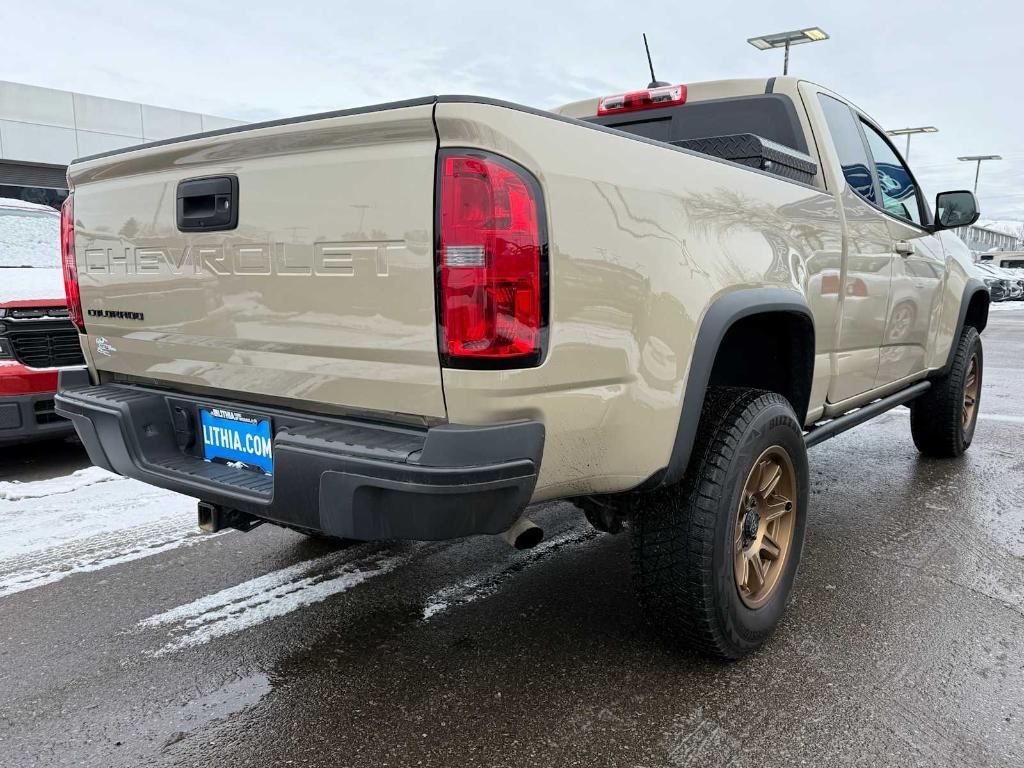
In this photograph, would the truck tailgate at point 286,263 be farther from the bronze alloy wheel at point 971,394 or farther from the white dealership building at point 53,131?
the white dealership building at point 53,131

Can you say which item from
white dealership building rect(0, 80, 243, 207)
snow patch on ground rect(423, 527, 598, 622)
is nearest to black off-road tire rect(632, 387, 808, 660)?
snow patch on ground rect(423, 527, 598, 622)

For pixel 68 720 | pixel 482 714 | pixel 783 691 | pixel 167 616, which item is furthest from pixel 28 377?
pixel 783 691

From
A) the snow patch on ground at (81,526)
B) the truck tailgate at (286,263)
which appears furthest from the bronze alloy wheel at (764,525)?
the snow patch on ground at (81,526)

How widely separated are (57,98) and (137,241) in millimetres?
18234

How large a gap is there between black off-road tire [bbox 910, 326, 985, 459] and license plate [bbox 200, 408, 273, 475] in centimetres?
420

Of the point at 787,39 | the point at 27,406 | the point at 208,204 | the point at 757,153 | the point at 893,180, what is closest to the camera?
the point at 208,204

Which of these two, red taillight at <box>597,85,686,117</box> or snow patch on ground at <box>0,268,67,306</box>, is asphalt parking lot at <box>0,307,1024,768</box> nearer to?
snow patch on ground at <box>0,268,67,306</box>

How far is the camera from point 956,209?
4230 millimetres

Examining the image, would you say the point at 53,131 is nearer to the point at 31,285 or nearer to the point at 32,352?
the point at 31,285

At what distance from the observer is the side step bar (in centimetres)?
327

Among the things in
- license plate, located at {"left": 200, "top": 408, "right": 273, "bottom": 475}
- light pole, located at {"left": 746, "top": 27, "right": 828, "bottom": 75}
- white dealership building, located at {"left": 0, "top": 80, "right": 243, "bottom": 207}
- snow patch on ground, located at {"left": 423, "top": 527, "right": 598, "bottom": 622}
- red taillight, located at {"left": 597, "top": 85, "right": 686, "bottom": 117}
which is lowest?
snow patch on ground, located at {"left": 423, "top": 527, "right": 598, "bottom": 622}

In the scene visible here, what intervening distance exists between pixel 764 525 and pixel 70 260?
8.66 feet

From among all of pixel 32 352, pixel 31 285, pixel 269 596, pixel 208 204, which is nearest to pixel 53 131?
pixel 31 285

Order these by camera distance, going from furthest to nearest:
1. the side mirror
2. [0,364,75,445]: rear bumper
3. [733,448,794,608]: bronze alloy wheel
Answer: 1. [0,364,75,445]: rear bumper
2. the side mirror
3. [733,448,794,608]: bronze alloy wheel
